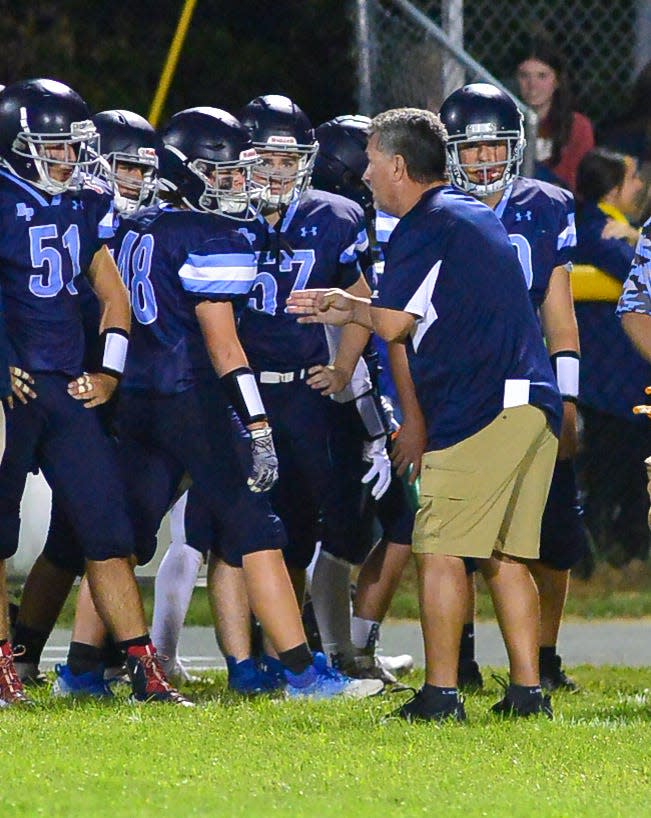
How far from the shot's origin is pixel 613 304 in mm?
9305

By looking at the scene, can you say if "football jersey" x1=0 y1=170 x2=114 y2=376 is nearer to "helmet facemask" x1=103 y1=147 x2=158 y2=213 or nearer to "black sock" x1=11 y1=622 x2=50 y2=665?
"helmet facemask" x1=103 y1=147 x2=158 y2=213

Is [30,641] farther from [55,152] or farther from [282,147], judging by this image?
[282,147]

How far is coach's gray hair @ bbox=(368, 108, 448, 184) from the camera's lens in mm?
5836

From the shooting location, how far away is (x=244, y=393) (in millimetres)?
6125

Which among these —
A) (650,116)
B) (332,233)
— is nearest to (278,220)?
(332,233)

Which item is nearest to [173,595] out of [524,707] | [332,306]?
[332,306]

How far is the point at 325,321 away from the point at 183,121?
911 mm

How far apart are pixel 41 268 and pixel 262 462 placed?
3.06 ft

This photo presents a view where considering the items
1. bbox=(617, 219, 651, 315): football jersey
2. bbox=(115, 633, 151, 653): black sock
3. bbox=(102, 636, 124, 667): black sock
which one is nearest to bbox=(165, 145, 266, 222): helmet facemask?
bbox=(617, 219, 651, 315): football jersey

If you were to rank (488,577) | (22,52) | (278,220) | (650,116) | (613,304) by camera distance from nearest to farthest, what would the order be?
1. (488,577)
2. (278,220)
3. (613,304)
4. (650,116)
5. (22,52)

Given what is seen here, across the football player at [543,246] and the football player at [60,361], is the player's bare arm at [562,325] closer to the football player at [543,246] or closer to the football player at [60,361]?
the football player at [543,246]

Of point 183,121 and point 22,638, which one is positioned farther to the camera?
point 22,638

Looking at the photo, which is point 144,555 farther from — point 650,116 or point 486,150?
point 650,116

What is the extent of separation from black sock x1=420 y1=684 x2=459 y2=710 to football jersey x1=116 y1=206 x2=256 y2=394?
131cm
